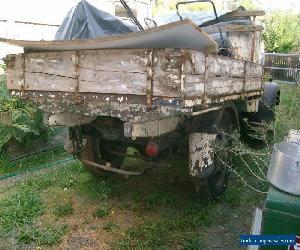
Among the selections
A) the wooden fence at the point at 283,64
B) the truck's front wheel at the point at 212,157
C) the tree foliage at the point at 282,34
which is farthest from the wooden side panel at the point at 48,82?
the tree foliage at the point at 282,34

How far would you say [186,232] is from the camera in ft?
12.2

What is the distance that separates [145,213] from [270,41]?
68.7ft

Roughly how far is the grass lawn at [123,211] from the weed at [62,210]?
0.04 feet

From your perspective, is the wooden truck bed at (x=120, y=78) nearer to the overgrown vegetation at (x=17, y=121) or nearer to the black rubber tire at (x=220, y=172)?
the black rubber tire at (x=220, y=172)

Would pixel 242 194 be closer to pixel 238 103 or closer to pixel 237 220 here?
pixel 237 220

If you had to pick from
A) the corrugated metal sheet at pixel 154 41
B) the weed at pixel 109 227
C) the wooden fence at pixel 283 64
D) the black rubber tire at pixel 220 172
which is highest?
the wooden fence at pixel 283 64

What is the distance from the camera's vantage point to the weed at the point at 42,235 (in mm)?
3495

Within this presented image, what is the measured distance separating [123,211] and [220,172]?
1.32 meters

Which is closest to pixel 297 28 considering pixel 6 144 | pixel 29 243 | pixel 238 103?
pixel 238 103

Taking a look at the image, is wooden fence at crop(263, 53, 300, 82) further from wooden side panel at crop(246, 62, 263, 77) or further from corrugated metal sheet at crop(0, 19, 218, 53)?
corrugated metal sheet at crop(0, 19, 218, 53)

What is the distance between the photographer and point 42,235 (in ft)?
11.8

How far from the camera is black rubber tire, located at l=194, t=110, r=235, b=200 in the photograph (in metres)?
A: 4.14

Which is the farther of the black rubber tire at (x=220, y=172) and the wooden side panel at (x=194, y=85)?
the black rubber tire at (x=220, y=172)

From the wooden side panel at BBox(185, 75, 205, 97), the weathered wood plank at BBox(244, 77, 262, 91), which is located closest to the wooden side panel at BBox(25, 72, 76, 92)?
the wooden side panel at BBox(185, 75, 205, 97)
